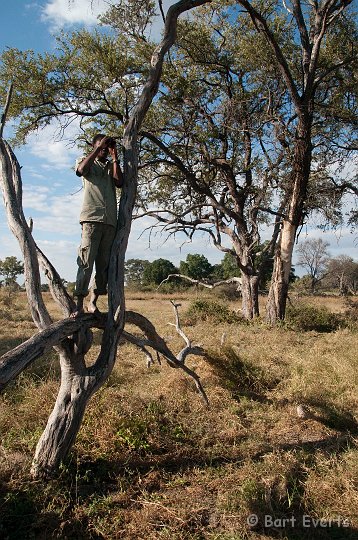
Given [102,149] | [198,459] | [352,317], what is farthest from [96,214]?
[352,317]

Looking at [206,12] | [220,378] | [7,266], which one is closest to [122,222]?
[220,378]

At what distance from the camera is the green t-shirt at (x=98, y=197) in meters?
3.88

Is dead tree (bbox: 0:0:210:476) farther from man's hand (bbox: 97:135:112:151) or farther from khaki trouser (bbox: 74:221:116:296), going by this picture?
man's hand (bbox: 97:135:112:151)

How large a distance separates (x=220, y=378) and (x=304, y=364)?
1.61 metres

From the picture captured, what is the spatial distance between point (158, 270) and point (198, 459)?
1651 inches

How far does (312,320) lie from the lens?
12.3 m

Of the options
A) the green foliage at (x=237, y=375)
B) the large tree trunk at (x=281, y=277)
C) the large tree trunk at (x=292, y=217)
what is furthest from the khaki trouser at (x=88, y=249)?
the large tree trunk at (x=281, y=277)

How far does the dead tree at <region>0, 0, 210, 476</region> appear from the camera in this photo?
11.6ft

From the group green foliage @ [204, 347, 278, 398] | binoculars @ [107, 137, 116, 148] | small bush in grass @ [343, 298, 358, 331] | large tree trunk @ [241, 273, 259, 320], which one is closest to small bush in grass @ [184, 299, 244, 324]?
large tree trunk @ [241, 273, 259, 320]

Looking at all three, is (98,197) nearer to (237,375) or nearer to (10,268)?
(237,375)

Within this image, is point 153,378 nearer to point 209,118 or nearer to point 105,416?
point 105,416

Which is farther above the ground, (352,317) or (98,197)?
(98,197)

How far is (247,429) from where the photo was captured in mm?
4758

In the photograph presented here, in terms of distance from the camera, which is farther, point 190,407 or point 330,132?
point 330,132
